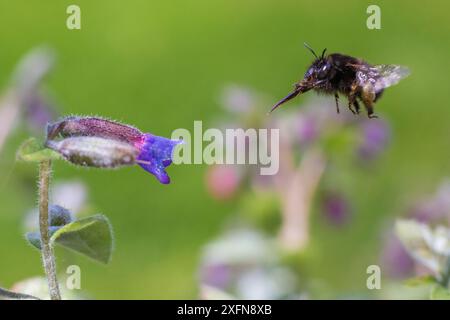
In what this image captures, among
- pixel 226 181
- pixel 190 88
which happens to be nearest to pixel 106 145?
pixel 226 181

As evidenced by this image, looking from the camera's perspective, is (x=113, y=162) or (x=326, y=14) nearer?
(x=113, y=162)

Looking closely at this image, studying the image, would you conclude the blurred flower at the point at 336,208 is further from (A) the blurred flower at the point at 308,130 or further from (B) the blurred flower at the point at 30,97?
Answer: (B) the blurred flower at the point at 30,97

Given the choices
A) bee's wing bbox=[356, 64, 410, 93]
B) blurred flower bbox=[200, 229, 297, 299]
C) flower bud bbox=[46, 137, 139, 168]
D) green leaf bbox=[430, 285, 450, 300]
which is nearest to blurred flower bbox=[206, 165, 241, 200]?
blurred flower bbox=[200, 229, 297, 299]

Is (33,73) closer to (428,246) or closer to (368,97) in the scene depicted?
(368,97)

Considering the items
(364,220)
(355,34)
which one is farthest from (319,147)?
(355,34)

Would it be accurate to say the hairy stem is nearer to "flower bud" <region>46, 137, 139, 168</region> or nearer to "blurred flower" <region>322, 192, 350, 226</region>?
"flower bud" <region>46, 137, 139, 168</region>

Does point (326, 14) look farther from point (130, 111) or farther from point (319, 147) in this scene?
point (319, 147)

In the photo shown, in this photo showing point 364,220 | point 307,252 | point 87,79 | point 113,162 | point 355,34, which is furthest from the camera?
point 355,34

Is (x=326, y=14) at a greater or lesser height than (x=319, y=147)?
greater
